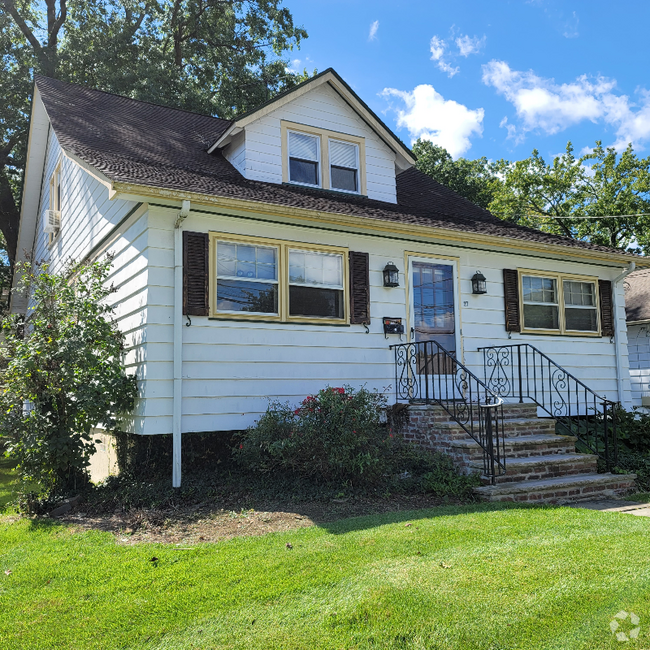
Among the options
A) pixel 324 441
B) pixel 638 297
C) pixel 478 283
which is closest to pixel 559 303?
pixel 478 283

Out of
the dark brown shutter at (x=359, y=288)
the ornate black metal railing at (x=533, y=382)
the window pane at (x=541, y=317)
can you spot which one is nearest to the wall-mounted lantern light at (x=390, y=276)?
the dark brown shutter at (x=359, y=288)

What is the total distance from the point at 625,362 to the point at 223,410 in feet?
27.1

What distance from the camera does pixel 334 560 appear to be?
14.8 ft

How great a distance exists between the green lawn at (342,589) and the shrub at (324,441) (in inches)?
54.6

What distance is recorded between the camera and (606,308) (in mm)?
11531

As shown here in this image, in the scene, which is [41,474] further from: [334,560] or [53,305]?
[334,560]

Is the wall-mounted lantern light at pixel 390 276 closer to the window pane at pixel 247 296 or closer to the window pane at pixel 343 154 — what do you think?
the window pane at pixel 247 296

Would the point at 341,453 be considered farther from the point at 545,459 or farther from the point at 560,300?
the point at 560,300

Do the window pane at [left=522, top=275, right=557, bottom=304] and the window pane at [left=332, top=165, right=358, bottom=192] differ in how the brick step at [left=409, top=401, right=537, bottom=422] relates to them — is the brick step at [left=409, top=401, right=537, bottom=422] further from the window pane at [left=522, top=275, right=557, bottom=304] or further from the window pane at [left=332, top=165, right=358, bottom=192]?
the window pane at [left=332, top=165, right=358, bottom=192]

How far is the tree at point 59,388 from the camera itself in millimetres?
7129

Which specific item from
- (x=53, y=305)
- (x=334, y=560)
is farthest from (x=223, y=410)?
(x=334, y=560)

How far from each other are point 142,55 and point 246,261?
17617mm

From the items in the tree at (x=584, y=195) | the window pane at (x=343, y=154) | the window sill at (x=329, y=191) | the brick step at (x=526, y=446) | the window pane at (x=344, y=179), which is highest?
the tree at (x=584, y=195)

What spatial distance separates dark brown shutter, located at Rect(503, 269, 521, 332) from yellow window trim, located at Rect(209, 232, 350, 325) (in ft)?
10.4
